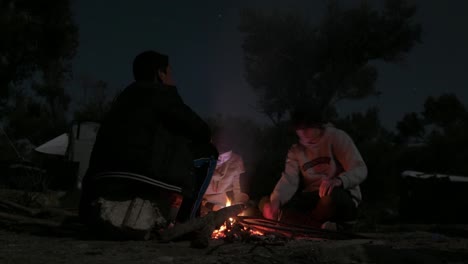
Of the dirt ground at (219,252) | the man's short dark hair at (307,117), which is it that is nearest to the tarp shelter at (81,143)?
the man's short dark hair at (307,117)

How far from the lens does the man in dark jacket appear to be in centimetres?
310

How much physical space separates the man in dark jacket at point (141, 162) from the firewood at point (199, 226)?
0.72 ft

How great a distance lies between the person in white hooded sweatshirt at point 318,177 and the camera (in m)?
4.14

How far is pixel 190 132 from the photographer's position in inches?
135

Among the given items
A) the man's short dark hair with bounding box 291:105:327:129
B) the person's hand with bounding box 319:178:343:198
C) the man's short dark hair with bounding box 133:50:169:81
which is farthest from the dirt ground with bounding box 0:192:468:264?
the man's short dark hair with bounding box 291:105:327:129


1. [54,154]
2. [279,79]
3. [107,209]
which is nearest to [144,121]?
[107,209]

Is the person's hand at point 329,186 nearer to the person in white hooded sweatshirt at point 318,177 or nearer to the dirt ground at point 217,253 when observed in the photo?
the person in white hooded sweatshirt at point 318,177

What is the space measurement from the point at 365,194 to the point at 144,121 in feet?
32.3

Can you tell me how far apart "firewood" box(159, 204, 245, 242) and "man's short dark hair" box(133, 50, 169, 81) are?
4.51ft

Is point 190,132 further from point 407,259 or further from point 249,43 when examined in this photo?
point 249,43

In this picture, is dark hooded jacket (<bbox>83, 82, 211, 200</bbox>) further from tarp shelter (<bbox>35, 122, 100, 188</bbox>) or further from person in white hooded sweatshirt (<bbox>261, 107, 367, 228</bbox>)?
tarp shelter (<bbox>35, 122, 100, 188</bbox>)

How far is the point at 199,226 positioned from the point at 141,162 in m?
0.74

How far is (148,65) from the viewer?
3625mm

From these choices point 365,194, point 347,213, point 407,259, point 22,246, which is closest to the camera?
point 407,259
